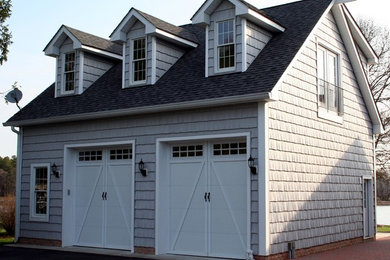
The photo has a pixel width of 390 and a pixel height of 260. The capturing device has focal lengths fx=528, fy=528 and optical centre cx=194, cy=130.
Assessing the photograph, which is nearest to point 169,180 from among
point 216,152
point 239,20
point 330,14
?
point 216,152

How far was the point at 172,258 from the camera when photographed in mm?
11734

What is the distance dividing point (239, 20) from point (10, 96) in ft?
26.4

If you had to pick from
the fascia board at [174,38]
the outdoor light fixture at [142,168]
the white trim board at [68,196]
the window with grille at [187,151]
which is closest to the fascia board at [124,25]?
the fascia board at [174,38]

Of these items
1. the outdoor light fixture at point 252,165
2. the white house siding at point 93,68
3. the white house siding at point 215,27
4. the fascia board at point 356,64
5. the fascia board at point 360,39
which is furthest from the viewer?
the white house siding at point 93,68

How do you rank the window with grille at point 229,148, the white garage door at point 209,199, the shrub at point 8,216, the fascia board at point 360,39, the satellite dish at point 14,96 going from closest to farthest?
the white garage door at point 209,199 → the window with grille at point 229,148 → the fascia board at point 360,39 → the satellite dish at point 14,96 → the shrub at point 8,216

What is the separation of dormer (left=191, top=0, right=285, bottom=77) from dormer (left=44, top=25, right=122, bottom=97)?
4184mm

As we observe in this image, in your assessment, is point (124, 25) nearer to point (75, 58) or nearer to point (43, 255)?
point (75, 58)

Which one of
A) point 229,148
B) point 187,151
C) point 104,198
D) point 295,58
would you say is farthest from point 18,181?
point 295,58

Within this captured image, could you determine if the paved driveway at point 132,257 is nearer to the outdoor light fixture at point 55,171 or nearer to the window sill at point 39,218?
the window sill at point 39,218

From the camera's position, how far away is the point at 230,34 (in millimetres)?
12594

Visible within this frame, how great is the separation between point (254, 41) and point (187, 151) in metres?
3.06

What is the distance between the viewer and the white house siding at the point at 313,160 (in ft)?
37.4

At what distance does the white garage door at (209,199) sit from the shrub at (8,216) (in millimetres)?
7754

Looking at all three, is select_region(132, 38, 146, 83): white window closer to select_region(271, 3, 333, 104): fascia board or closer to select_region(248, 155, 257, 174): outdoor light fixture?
select_region(271, 3, 333, 104): fascia board
